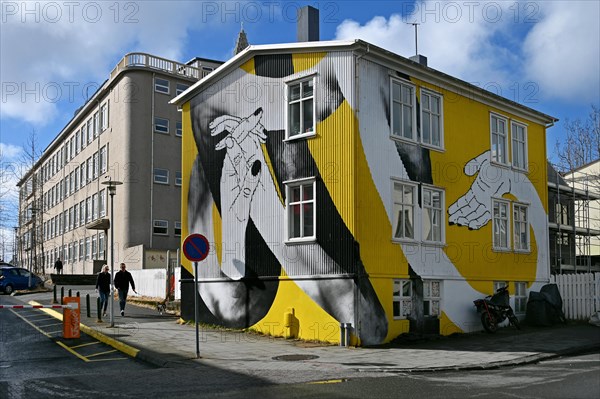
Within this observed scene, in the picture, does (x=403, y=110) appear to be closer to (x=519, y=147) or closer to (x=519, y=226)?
(x=519, y=147)

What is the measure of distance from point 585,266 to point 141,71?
3139cm

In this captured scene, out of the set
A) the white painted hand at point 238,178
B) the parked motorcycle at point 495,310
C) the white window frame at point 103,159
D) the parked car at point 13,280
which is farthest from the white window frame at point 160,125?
the parked motorcycle at point 495,310

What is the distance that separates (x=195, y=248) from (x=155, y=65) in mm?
36180

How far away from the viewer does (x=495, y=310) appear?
2083 centimetres

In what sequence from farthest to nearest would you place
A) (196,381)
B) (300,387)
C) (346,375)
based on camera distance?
(346,375), (196,381), (300,387)

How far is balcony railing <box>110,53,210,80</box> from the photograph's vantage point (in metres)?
47.0

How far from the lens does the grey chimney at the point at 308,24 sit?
72.2 ft

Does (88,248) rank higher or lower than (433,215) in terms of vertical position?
lower

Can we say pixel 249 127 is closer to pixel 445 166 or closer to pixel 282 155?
pixel 282 155

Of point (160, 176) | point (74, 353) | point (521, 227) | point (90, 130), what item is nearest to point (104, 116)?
point (90, 130)

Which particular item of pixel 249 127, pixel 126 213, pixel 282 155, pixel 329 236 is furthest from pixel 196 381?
pixel 126 213

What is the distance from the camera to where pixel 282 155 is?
19.2m

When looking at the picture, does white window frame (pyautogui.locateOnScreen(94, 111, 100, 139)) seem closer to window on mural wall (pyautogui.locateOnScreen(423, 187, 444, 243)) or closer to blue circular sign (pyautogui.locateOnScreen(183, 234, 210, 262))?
window on mural wall (pyautogui.locateOnScreen(423, 187, 444, 243))

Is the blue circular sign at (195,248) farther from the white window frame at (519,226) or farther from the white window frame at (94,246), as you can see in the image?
the white window frame at (94,246)
